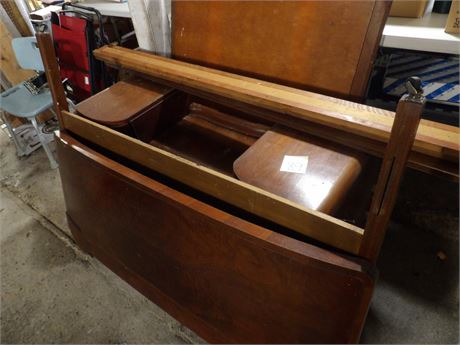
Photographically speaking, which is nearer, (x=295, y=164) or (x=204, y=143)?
(x=295, y=164)

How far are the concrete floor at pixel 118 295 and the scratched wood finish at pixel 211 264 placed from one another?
0.13m

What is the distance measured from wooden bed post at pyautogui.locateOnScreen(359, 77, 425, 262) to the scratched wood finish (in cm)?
7

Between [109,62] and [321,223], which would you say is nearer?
[321,223]

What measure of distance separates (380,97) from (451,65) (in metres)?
0.35

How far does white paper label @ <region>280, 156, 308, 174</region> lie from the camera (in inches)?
33.5

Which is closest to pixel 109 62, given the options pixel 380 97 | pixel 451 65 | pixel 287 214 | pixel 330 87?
pixel 330 87

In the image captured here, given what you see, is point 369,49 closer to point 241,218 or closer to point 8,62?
point 241,218

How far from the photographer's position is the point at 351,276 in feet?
2.19

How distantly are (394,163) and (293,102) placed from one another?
43cm

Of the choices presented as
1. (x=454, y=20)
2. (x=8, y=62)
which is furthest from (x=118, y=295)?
(x=8, y=62)

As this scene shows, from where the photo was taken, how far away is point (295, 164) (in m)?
0.86

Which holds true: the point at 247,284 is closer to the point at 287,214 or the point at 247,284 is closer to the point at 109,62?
the point at 287,214

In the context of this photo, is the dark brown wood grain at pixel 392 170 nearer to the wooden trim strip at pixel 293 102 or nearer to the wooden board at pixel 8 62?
the wooden trim strip at pixel 293 102

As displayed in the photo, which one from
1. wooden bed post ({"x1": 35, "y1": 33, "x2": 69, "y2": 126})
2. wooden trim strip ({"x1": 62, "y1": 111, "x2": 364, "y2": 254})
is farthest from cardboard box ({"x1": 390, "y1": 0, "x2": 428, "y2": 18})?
wooden bed post ({"x1": 35, "y1": 33, "x2": 69, "y2": 126})
